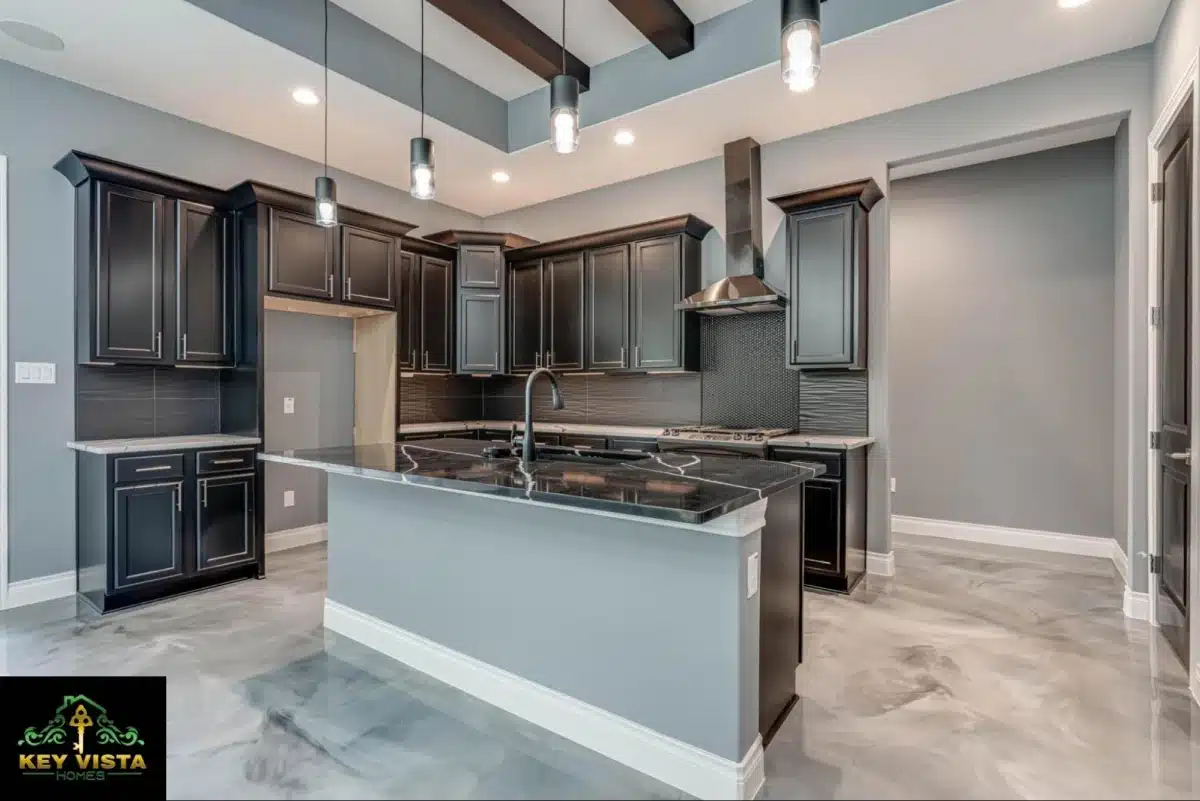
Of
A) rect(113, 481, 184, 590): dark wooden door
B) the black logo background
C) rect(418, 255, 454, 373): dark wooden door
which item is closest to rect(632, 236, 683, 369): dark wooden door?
rect(418, 255, 454, 373): dark wooden door

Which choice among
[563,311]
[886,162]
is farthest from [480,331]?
[886,162]

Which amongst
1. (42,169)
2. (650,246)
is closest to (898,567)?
(650,246)

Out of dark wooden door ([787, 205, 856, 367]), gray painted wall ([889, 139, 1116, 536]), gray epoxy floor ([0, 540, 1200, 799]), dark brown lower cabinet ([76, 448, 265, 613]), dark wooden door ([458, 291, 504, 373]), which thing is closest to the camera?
gray epoxy floor ([0, 540, 1200, 799])

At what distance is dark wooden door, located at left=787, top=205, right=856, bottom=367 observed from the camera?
12.4 feet

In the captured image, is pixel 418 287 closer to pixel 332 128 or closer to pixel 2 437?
pixel 332 128

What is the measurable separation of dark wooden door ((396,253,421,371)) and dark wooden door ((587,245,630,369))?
146cm

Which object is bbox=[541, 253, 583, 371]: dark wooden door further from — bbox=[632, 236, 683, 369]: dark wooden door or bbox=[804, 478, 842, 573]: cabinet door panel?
bbox=[804, 478, 842, 573]: cabinet door panel

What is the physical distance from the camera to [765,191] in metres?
4.45

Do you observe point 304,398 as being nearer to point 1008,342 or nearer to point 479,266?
point 479,266

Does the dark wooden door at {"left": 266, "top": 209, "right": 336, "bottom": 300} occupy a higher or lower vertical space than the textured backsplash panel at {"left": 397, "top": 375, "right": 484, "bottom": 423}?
higher

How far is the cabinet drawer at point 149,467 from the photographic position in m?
3.24

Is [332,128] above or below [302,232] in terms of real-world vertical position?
above

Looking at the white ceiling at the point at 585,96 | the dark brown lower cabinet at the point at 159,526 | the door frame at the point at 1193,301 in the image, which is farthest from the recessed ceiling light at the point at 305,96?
the door frame at the point at 1193,301

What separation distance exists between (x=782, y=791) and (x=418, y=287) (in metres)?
4.45
